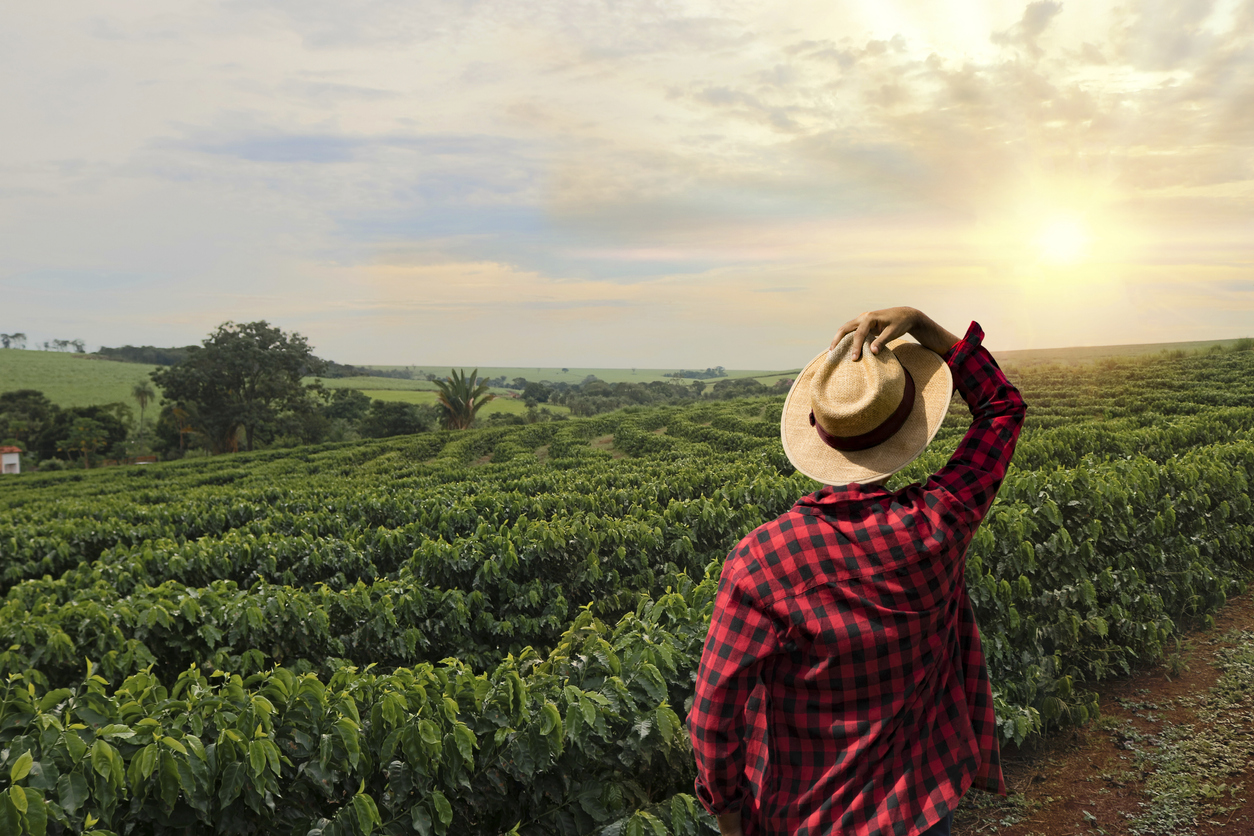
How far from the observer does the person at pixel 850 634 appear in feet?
5.39

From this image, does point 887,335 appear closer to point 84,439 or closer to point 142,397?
point 84,439

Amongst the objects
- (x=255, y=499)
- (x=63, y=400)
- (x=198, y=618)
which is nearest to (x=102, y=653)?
(x=198, y=618)

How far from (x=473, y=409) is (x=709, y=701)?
192ft

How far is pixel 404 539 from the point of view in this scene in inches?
313

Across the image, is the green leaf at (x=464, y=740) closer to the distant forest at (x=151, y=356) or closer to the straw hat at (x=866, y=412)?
the straw hat at (x=866, y=412)

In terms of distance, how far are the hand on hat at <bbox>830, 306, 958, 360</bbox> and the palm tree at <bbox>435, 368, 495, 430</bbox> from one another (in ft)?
186

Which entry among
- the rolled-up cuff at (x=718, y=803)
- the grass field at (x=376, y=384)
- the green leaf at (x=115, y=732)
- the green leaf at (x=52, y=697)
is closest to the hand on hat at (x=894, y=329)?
the rolled-up cuff at (x=718, y=803)

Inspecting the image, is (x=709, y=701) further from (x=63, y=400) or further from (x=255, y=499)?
(x=63, y=400)

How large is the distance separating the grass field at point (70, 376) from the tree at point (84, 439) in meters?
29.8

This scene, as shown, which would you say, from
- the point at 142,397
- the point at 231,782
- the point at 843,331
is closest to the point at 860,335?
the point at 843,331

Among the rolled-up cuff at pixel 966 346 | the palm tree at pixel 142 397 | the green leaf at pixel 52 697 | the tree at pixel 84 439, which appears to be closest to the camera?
the rolled-up cuff at pixel 966 346

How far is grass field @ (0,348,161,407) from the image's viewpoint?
3591 inches

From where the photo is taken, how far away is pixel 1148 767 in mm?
4234

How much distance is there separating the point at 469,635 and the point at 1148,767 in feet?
16.2
